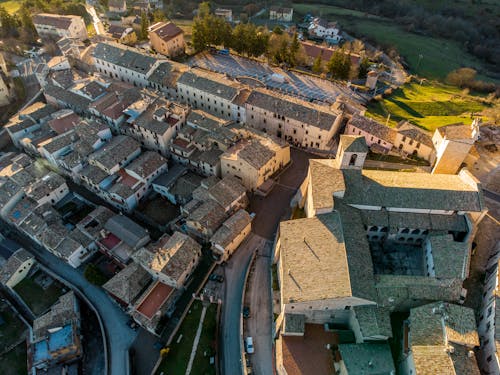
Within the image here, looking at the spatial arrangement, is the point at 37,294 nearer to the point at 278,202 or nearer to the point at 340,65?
the point at 278,202

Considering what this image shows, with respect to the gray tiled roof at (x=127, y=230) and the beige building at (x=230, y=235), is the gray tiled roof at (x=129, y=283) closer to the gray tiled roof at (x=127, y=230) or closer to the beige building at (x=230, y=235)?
the gray tiled roof at (x=127, y=230)

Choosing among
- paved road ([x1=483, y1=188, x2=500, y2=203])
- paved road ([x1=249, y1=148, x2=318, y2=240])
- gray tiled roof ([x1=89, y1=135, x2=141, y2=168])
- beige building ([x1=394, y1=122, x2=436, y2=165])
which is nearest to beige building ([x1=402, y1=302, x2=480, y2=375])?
paved road ([x1=249, y1=148, x2=318, y2=240])

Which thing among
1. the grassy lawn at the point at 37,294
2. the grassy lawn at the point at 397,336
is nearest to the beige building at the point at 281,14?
the grassy lawn at the point at 37,294

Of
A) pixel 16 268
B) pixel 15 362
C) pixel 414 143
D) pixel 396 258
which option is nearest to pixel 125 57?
pixel 16 268

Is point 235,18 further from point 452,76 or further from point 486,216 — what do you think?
point 486,216

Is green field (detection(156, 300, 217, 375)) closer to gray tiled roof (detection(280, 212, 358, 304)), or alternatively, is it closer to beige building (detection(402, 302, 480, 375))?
gray tiled roof (detection(280, 212, 358, 304))

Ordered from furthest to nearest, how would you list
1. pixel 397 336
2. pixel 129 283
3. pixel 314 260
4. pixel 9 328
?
pixel 9 328 < pixel 129 283 < pixel 314 260 < pixel 397 336

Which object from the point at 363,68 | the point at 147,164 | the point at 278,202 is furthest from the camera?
the point at 363,68
